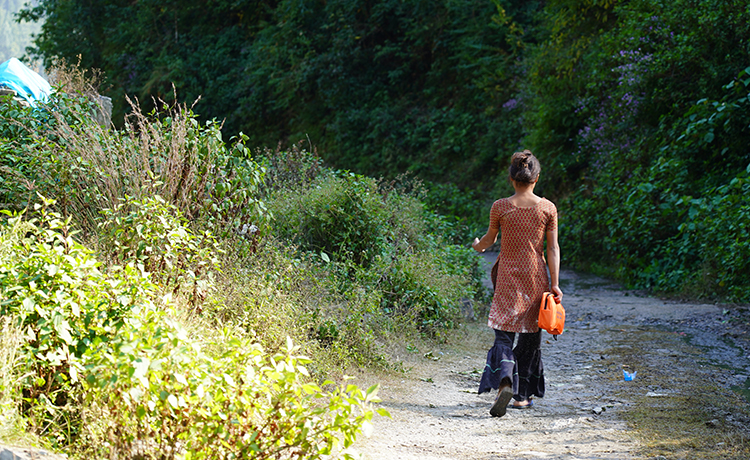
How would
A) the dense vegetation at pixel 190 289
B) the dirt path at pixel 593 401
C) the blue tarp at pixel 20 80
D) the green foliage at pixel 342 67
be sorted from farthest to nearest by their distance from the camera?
1. the green foliage at pixel 342 67
2. the blue tarp at pixel 20 80
3. the dirt path at pixel 593 401
4. the dense vegetation at pixel 190 289

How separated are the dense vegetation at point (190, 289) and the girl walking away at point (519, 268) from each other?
1115 millimetres

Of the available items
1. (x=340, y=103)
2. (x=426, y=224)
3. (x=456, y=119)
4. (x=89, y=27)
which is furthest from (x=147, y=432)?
(x=89, y=27)

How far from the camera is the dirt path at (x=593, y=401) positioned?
12.2 ft

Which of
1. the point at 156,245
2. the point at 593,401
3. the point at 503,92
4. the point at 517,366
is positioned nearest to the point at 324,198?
the point at 156,245

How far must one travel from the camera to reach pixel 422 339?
6395mm

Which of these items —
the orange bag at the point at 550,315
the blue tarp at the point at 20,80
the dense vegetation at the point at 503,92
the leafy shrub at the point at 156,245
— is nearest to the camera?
the leafy shrub at the point at 156,245

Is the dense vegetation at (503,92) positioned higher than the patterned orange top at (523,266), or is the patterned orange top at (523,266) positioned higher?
the dense vegetation at (503,92)

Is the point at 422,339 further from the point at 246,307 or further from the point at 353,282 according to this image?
the point at 246,307

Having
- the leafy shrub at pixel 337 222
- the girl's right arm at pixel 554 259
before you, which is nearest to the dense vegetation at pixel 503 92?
the leafy shrub at pixel 337 222

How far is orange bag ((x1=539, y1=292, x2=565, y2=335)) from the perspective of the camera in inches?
166

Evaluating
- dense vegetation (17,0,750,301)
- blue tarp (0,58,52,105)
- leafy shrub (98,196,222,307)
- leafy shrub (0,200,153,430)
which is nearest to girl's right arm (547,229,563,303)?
leafy shrub (98,196,222,307)

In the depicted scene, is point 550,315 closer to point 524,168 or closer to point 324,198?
point 524,168

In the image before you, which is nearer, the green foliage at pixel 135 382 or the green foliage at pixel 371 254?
the green foliage at pixel 135 382

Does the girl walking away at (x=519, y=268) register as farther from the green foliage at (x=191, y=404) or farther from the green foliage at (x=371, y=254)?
the green foliage at (x=191, y=404)
